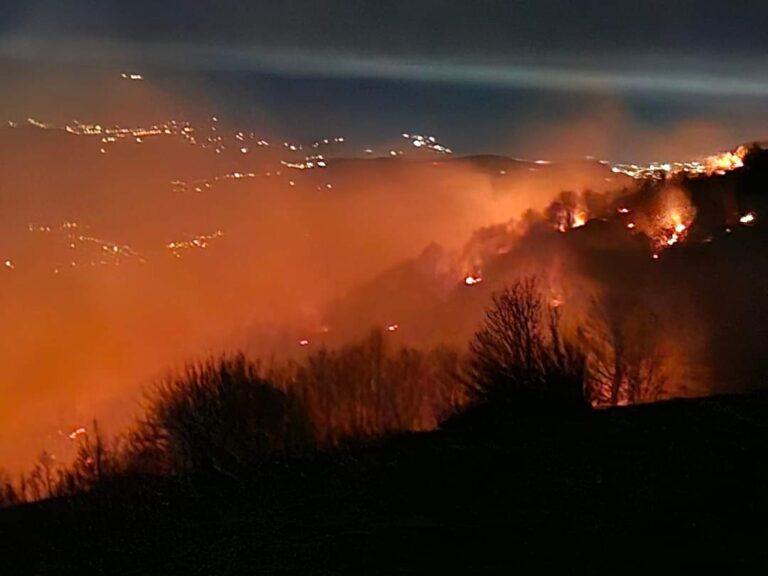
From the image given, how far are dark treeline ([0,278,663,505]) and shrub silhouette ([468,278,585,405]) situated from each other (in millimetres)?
25

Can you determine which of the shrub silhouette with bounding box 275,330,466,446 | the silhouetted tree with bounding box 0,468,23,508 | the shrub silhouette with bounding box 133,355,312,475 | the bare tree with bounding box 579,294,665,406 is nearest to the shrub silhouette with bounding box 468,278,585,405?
the bare tree with bounding box 579,294,665,406

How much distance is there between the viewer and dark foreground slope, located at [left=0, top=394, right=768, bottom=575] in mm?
11125

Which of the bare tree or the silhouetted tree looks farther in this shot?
the silhouetted tree

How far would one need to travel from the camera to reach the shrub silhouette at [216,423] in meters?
21.5

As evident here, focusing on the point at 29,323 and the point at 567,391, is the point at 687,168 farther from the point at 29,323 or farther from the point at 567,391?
the point at 29,323

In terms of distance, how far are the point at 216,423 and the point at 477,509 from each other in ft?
39.3

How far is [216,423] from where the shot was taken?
78.0 feet

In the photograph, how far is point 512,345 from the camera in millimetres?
21109

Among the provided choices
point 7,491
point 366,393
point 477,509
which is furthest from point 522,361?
point 7,491

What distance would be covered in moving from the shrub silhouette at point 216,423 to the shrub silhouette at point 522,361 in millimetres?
3368

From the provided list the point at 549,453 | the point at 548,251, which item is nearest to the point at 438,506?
the point at 549,453

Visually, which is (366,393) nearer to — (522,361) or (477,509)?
(522,361)

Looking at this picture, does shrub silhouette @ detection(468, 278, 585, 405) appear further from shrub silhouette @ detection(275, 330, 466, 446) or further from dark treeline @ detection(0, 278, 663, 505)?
shrub silhouette @ detection(275, 330, 466, 446)

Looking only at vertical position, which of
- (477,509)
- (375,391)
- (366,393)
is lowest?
(477,509)
